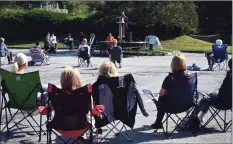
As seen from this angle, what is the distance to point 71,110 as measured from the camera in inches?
244

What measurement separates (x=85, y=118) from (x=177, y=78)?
5.72ft

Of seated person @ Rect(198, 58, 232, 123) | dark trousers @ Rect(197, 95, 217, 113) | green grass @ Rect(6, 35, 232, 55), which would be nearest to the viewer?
seated person @ Rect(198, 58, 232, 123)

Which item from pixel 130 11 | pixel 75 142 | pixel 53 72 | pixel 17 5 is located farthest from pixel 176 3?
pixel 75 142

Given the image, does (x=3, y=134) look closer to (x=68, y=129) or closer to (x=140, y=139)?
(x=68, y=129)

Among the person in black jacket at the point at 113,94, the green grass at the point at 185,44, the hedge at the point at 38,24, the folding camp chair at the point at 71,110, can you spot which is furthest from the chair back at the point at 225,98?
the hedge at the point at 38,24

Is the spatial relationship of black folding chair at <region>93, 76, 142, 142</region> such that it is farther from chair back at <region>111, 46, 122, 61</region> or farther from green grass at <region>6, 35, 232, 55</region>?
green grass at <region>6, 35, 232, 55</region>

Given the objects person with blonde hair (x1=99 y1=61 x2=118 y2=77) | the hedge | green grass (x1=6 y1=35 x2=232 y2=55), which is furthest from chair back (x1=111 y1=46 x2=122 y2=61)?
the hedge

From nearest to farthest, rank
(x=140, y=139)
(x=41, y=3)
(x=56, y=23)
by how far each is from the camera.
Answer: (x=140, y=139)
(x=56, y=23)
(x=41, y=3)

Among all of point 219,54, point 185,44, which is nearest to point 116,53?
point 219,54

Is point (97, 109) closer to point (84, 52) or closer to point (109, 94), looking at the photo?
point (109, 94)

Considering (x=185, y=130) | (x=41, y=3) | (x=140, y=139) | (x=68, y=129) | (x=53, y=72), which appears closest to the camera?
(x=68, y=129)

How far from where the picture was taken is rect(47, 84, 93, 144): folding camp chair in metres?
6.14

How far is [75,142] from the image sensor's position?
6527 millimetres

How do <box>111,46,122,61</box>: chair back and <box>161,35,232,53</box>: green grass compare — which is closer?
<box>111,46,122,61</box>: chair back
